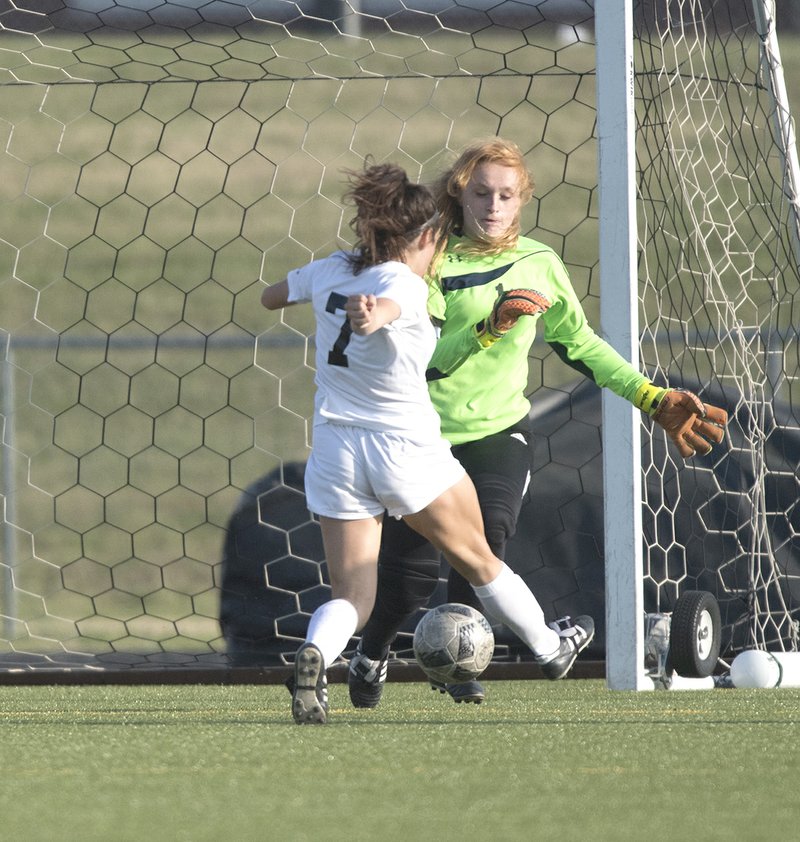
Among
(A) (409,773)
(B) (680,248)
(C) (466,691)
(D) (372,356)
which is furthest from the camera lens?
(B) (680,248)

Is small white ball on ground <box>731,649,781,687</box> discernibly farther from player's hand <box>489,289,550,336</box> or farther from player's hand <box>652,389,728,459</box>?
player's hand <box>489,289,550,336</box>

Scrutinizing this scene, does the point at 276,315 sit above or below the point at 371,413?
above

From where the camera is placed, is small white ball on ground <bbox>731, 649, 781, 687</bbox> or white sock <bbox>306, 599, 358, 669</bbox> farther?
small white ball on ground <bbox>731, 649, 781, 687</bbox>

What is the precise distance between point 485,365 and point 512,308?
419mm

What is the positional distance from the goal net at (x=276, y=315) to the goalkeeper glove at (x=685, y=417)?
99cm

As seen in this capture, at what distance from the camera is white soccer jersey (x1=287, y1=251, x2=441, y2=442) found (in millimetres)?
3682

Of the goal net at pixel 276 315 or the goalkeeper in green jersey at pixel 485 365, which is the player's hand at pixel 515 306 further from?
the goal net at pixel 276 315

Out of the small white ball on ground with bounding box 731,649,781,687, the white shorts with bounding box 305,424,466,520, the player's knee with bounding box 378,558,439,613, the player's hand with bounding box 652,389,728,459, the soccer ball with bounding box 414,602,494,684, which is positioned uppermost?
the player's hand with bounding box 652,389,728,459

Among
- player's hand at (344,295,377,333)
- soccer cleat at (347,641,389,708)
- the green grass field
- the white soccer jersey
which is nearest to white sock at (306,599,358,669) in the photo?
the green grass field

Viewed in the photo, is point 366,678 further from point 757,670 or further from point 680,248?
point 680,248

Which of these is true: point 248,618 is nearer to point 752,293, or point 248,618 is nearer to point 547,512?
point 547,512

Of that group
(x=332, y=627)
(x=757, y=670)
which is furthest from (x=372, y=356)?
(x=757, y=670)

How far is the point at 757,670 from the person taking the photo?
15.8 ft

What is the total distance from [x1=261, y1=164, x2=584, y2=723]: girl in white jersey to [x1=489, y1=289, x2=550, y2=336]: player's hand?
22cm
